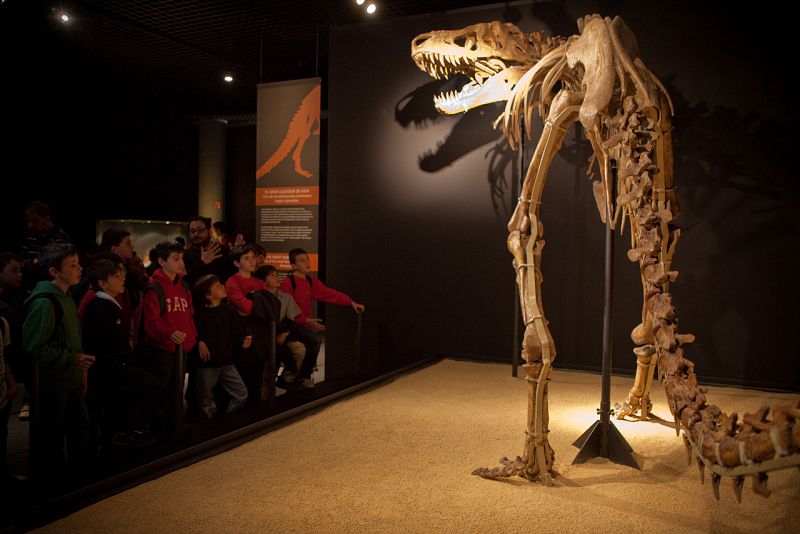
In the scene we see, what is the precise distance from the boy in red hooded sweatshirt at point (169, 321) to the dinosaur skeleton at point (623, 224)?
2.58 m

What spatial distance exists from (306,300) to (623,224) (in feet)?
12.7

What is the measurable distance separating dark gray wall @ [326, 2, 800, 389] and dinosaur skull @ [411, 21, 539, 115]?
1.66 m

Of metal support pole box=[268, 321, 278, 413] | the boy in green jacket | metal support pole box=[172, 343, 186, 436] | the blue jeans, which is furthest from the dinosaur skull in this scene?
the boy in green jacket

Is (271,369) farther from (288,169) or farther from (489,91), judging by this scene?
(288,169)

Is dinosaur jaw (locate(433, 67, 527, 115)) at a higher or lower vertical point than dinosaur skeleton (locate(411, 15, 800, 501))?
higher

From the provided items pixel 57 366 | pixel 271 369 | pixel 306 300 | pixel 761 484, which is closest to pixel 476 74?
pixel 306 300

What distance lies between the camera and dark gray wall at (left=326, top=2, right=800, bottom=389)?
7.03 m

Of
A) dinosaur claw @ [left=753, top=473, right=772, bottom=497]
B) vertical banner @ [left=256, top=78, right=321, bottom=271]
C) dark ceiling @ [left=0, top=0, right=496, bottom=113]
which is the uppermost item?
dark ceiling @ [left=0, top=0, right=496, bottom=113]

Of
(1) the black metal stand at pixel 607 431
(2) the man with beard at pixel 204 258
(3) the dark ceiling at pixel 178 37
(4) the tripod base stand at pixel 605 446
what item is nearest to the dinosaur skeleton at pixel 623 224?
(1) the black metal stand at pixel 607 431

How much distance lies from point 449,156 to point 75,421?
5.76m

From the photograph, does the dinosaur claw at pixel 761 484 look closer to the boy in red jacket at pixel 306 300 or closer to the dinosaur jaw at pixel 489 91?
the dinosaur jaw at pixel 489 91

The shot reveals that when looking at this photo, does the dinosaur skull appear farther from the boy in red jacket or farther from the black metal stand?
the boy in red jacket

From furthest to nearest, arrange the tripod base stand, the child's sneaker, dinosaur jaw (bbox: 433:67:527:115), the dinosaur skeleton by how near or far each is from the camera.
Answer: the child's sneaker
dinosaur jaw (bbox: 433:67:527:115)
the tripod base stand
the dinosaur skeleton

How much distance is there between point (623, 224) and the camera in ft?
15.2
